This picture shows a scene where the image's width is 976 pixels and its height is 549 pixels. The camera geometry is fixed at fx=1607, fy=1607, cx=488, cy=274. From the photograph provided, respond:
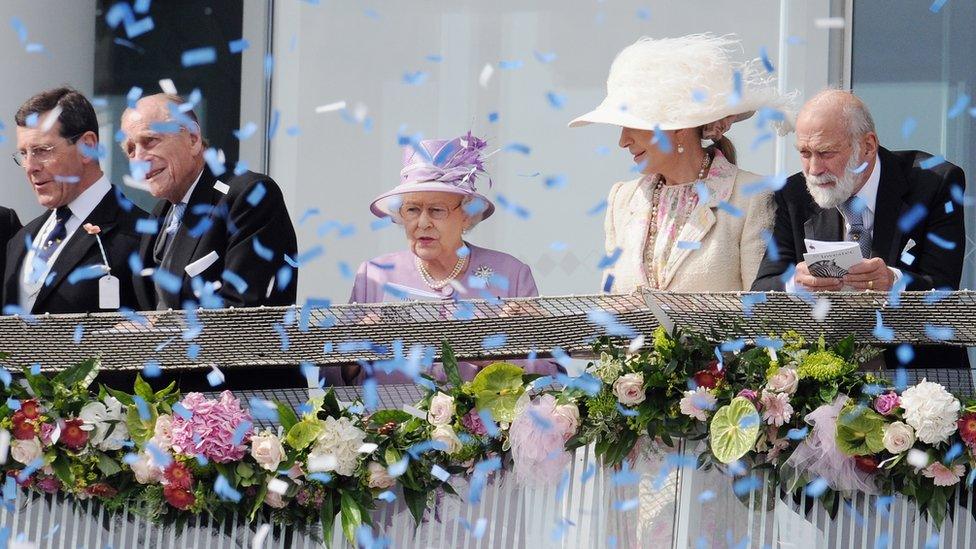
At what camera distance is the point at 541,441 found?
3621 mm

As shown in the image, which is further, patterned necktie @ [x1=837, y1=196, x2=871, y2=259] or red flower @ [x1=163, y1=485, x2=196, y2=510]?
patterned necktie @ [x1=837, y1=196, x2=871, y2=259]

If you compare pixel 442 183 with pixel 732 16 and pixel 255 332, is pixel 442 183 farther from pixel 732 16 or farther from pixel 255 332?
pixel 732 16

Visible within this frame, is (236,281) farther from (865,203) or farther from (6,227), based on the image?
(865,203)

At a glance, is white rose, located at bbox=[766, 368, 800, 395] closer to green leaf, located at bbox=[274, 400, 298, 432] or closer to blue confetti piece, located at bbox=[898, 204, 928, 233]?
Answer: blue confetti piece, located at bbox=[898, 204, 928, 233]

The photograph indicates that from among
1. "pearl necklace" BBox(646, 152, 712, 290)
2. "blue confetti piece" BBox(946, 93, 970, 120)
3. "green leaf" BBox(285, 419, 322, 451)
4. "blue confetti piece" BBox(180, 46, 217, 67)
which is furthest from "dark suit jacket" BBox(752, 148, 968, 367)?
"blue confetti piece" BBox(180, 46, 217, 67)

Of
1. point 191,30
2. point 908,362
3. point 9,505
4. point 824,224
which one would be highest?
point 191,30

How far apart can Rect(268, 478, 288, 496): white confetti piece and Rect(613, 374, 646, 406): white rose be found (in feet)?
2.72

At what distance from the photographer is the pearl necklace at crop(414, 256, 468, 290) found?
15.3 feet

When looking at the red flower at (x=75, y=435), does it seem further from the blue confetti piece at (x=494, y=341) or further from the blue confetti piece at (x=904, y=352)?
the blue confetti piece at (x=904, y=352)

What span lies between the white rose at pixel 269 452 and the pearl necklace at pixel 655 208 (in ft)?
3.97

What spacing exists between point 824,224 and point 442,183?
3.63ft

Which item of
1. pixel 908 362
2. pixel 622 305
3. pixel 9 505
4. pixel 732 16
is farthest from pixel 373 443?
pixel 732 16

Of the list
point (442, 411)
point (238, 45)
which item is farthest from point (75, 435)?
point (238, 45)

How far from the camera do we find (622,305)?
12.0 feet
